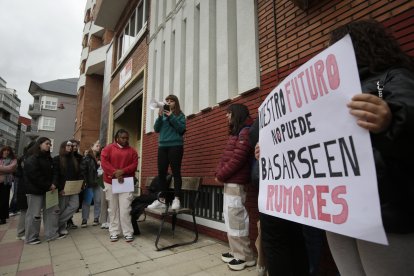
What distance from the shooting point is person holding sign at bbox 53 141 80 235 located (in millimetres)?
5201

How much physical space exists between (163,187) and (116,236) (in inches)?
49.6

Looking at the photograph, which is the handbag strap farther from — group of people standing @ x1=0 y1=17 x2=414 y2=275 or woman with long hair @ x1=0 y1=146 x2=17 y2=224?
woman with long hair @ x1=0 y1=146 x2=17 y2=224

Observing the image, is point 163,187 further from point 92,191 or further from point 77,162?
point 92,191

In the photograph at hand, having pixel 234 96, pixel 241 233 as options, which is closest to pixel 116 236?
pixel 241 233

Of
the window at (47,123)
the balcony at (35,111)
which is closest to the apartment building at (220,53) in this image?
the window at (47,123)

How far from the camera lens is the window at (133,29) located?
952 centimetres

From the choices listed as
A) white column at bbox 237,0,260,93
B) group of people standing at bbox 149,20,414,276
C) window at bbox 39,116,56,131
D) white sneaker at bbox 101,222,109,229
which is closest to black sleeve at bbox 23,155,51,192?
white sneaker at bbox 101,222,109,229

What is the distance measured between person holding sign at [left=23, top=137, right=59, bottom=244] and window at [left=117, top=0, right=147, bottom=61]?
18.7ft

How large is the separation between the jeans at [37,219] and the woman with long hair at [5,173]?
1.98 metres

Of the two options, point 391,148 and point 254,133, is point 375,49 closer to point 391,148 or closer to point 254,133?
point 391,148

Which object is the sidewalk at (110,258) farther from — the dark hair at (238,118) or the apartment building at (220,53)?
the dark hair at (238,118)

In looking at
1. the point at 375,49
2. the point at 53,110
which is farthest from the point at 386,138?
the point at 53,110

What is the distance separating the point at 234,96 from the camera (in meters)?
4.46

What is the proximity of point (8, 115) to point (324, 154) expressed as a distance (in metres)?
81.8
